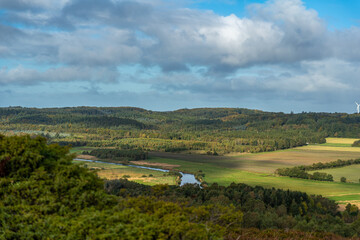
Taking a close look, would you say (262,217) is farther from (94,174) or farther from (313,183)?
(313,183)

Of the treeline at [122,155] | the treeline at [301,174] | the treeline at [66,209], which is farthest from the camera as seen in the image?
the treeline at [122,155]

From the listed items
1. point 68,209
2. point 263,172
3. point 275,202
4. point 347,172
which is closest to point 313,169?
point 347,172

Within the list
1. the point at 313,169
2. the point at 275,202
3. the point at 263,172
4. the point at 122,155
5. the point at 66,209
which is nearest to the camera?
the point at 66,209

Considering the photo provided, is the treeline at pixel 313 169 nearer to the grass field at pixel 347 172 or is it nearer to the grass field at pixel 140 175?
the grass field at pixel 347 172

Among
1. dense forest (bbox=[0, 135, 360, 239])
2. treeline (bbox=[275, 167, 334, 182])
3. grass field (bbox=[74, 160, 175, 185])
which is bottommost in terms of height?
grass field (bbox=[74, 160, 175, 185])

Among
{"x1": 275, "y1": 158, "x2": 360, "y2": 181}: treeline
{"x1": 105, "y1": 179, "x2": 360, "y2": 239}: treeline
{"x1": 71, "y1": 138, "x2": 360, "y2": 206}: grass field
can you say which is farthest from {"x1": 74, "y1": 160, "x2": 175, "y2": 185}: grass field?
{"x1": 275, "y1": 158, "x2": 360, "y2": 181}: treeline

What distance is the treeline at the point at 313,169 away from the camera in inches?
5335

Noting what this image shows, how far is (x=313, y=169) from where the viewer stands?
512 ft

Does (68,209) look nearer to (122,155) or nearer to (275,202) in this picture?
(275,202)

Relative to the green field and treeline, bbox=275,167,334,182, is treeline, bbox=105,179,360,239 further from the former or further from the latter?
treeline, bbox=275,167,334,182

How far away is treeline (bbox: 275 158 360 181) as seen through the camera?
135500 millimetres

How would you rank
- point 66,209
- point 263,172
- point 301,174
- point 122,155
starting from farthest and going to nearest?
point 122,155 < point 263,172 < point 301,174 < point 66,209

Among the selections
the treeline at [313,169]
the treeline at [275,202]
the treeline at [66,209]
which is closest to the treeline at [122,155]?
the treeline at [313,169]

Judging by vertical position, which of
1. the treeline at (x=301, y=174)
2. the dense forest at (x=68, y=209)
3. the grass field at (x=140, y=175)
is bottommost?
the grass field at (x=140, y=175)
